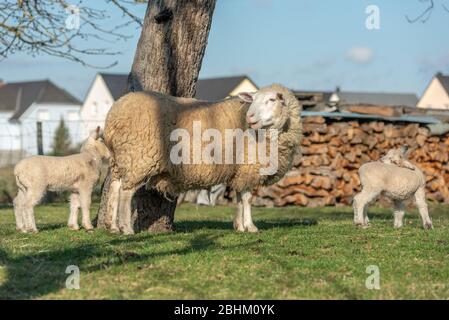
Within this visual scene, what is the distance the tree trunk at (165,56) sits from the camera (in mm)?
9062

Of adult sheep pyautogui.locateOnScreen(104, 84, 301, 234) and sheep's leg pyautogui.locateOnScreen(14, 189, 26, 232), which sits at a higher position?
adult sheep pyautogui.locateOnScreen(104, 84, 301, 234)

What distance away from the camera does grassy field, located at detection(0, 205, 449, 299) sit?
17.5ft

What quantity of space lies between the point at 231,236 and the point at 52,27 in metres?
7.15

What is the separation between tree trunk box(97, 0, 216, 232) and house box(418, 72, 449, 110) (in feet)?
200

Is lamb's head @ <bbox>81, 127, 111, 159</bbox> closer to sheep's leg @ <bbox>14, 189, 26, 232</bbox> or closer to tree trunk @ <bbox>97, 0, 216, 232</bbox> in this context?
tree trunk @ <bbox>97, 0, 216, 232</bbox>

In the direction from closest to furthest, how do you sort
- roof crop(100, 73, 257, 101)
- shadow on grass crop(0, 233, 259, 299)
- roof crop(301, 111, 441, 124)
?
1. shadow on grass crop(0, 233, 259, 299)
2. roof crop(301, 111, 441, 124)
3. roof crop(100, 73, 257, 101)

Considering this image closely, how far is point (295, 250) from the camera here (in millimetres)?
7016

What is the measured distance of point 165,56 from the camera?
30.0 ft

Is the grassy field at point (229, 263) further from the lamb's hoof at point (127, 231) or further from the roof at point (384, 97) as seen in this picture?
the roof at point (384, 97)

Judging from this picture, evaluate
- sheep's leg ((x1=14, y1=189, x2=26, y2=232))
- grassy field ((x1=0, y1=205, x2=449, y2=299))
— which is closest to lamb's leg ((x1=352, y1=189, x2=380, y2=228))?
grassy field ((x1=0, y1=205, x2=449, y2=299))

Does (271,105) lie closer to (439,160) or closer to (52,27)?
(52,27)

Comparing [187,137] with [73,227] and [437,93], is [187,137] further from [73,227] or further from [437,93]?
[437,93]

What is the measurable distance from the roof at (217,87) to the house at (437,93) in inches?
718

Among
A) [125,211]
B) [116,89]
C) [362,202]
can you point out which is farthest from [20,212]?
[116,89]
